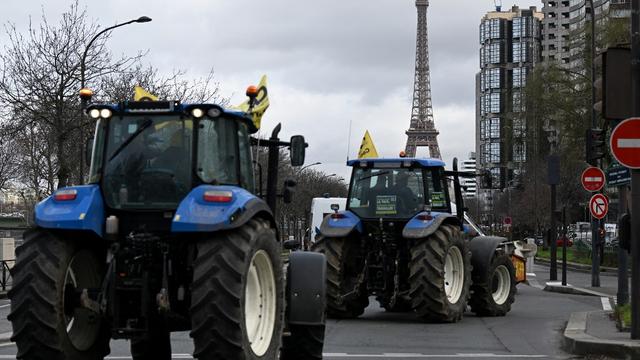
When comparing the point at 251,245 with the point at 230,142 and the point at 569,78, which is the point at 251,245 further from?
the point at 569,78

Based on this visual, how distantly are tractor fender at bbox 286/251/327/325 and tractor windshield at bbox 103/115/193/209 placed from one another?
1295 millimetres

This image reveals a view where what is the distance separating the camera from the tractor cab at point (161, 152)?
25.7 feet

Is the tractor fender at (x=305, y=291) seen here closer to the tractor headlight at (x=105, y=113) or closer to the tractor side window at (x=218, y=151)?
the tractor side window at (x=218, y=151)

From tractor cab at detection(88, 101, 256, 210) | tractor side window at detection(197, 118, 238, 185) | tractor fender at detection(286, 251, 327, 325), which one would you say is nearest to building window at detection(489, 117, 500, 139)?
tractor fender at detection(286, 251, 327, 325)

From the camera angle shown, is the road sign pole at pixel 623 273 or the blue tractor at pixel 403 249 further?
the road sign pole at pixel 623 273

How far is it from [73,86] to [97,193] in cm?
2426

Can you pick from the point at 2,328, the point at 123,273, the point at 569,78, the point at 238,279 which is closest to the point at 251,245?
the point at 238,279

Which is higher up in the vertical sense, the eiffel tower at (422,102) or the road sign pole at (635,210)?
the eiffel tower at (422,102)

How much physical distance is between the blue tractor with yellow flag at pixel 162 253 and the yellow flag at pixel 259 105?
0.37ft

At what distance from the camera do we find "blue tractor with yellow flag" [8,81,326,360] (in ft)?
23.2

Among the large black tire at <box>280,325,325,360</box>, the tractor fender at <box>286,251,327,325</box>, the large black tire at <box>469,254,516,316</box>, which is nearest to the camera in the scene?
the tractor fender at <box>286,251,327,325</box>

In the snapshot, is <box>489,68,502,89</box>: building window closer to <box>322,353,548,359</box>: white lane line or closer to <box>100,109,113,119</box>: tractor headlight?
<box>322,353,548,359</box>: white lane line

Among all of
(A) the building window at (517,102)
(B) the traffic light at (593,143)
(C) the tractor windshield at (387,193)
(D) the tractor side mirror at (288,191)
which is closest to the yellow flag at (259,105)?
(D) the tractor side mirror at (288,191)

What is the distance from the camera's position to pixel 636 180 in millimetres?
11984
